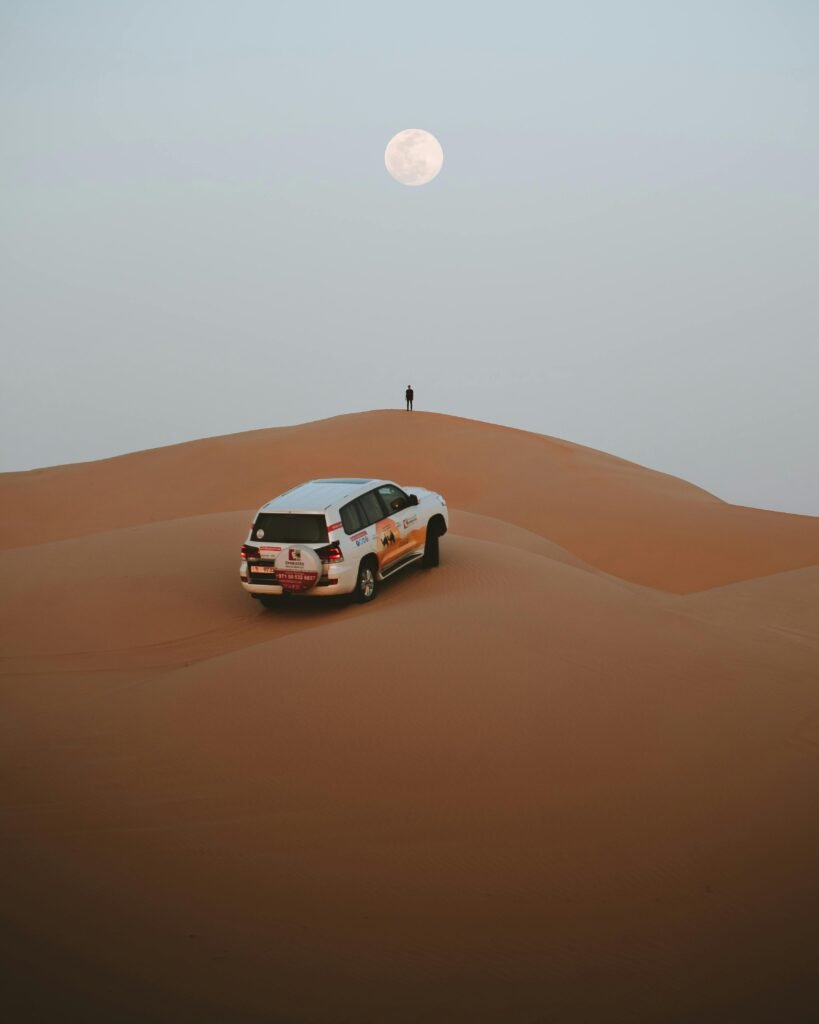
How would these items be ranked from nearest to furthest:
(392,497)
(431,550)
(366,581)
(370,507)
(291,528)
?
(291,528)
(366,581)
(370,507)
(392,497)
(431,550)

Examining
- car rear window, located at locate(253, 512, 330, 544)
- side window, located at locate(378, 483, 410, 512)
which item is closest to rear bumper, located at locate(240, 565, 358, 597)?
car rear window, located at locate(253, 512, 330, 544)

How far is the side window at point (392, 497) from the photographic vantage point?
1306 centimetres

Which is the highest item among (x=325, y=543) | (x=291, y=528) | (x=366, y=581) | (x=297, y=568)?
(x=291, y=528)

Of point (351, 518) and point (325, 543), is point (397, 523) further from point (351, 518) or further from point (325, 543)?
point (325, 543)

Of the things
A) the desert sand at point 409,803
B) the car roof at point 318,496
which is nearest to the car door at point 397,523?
the car roof at point 318,496

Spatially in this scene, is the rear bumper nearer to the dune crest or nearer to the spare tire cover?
the spare tire cover

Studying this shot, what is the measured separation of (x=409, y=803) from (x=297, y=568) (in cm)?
555

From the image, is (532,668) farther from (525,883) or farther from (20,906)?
(20,906)

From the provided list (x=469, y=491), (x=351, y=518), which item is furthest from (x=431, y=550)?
(x=469, y=491)

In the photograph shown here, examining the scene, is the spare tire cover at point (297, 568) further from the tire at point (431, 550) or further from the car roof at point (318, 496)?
the tire at point (431, 550)

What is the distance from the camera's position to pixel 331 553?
11703 mm

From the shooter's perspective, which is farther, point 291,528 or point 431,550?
point 431,550

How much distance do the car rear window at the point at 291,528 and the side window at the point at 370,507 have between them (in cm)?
85

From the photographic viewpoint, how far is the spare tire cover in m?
11.6
